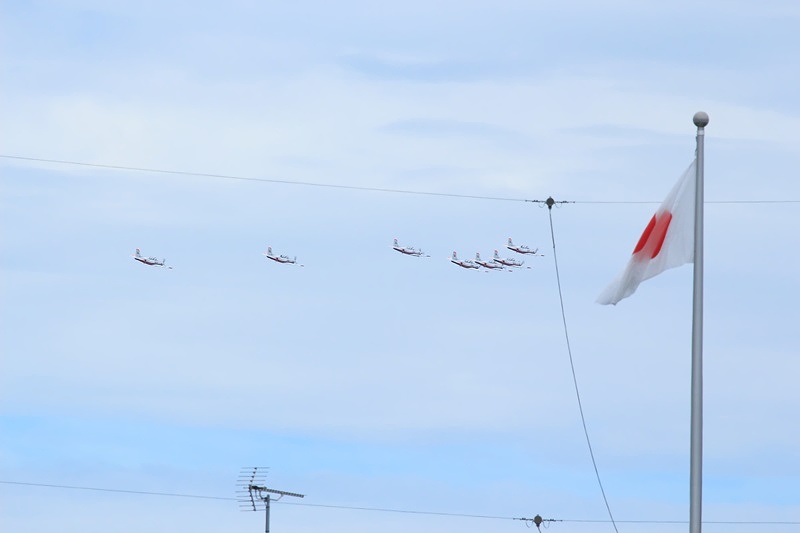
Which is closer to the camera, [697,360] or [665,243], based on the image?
[697,360]

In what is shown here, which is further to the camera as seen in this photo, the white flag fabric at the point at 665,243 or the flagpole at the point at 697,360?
the white flag fabric at the point at 665,243

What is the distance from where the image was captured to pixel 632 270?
3741cm

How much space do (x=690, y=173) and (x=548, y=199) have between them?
121 feet

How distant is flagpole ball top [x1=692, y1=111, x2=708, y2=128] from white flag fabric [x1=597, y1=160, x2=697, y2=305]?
0.76 m

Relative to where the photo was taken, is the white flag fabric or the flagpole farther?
the white flag fabric

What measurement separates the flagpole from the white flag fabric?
0.55 metres

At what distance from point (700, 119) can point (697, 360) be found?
4788 millimetres

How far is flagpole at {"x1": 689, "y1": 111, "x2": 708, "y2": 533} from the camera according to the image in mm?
34250

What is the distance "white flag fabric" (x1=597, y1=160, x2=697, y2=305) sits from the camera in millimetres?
36281

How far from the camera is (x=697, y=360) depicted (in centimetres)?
3494

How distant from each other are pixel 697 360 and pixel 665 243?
2868mm

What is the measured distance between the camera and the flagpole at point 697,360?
34.2m

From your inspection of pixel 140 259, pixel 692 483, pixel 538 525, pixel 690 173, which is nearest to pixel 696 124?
pixel 690 173

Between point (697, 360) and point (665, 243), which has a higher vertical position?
point (665, 243)
